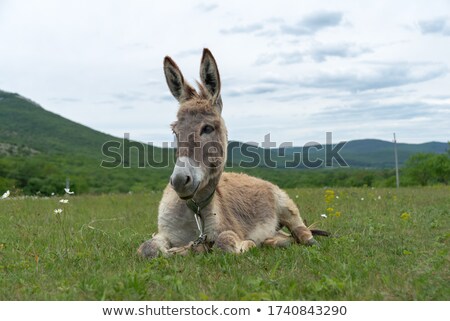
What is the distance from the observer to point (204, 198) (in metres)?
6.79

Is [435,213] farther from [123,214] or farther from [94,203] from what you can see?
[94,203]

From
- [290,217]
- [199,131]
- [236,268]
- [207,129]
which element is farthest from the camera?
[290,217]

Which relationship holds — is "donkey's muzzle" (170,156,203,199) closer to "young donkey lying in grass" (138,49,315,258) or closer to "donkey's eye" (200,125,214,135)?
"young donkey lying in grass" (138,49,315,258)

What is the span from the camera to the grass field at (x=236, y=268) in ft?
14.8

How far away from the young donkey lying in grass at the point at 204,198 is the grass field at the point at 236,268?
0.40 metres

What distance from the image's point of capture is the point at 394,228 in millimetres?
9398

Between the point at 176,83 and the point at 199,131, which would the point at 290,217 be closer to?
the point at 199,131

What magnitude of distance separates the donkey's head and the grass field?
96cm

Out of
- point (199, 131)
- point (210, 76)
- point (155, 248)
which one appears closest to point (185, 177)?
point (199, 131)

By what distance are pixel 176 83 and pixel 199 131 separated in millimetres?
1065

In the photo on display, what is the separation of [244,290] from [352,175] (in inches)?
2616

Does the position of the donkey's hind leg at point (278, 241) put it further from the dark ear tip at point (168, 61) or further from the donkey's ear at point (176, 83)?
the dark ear tip at point (168, 61)

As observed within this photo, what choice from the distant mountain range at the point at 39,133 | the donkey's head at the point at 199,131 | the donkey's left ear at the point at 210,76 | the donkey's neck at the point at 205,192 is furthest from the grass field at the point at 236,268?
the distant mountain range at the point at 39,133
